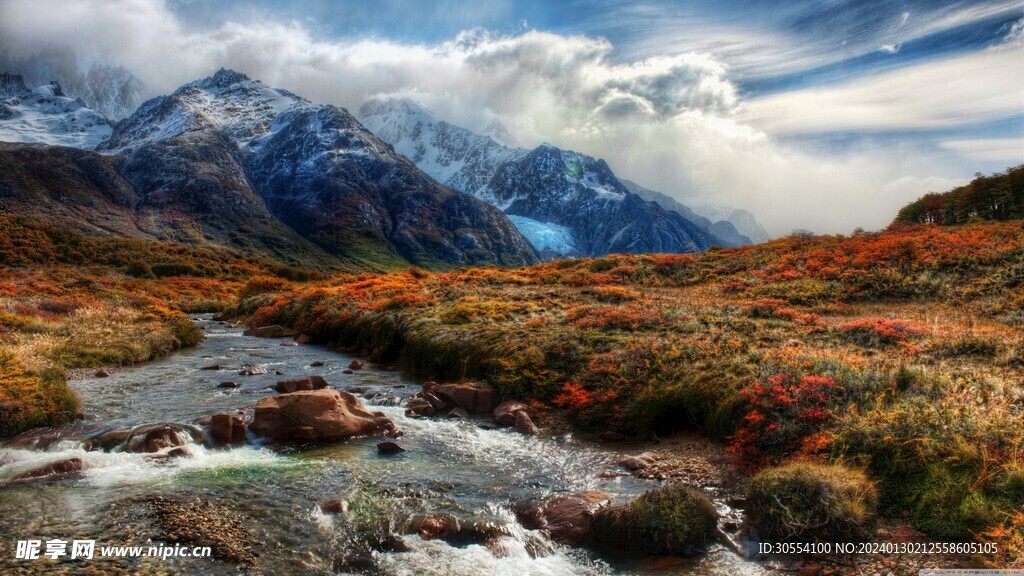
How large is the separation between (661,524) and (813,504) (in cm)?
268

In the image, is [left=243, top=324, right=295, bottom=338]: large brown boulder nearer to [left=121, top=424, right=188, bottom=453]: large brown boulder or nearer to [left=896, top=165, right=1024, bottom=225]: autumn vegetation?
[left=121, top=424, right=188, bottom=453]: large brown boulder

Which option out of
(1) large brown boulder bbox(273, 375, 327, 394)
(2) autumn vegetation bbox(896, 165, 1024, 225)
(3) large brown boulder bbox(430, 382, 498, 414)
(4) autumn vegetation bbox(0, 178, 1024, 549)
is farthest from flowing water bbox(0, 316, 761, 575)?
(2) autumn vegetation bbox(896, 165, 1024, 225)

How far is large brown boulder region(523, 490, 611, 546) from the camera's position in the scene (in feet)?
31.8

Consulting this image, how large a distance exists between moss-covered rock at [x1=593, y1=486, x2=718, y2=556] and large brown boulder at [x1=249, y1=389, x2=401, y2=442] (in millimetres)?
7932

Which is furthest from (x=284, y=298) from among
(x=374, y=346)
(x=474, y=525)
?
(x=474, y=525)

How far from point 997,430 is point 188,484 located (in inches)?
651

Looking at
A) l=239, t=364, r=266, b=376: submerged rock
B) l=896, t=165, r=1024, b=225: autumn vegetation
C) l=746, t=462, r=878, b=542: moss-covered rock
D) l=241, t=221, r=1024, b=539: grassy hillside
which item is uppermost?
l=896, t=165, r=1024, b=225: autumn vegetation

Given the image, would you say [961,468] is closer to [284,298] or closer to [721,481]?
[721,481]

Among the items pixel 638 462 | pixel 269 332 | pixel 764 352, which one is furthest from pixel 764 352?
pixel 269 332

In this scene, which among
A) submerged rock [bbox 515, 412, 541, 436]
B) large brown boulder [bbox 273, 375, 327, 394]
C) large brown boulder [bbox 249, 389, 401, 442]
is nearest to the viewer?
large brown boulder [bbox 249, 389, 401, 442]

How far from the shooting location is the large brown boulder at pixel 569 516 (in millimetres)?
9695

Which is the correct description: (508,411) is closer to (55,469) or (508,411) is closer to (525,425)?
(525,425)

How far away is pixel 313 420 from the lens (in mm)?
15062

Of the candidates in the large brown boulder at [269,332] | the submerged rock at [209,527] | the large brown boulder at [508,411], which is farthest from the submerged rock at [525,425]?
the large brown boulder at [269,332]
